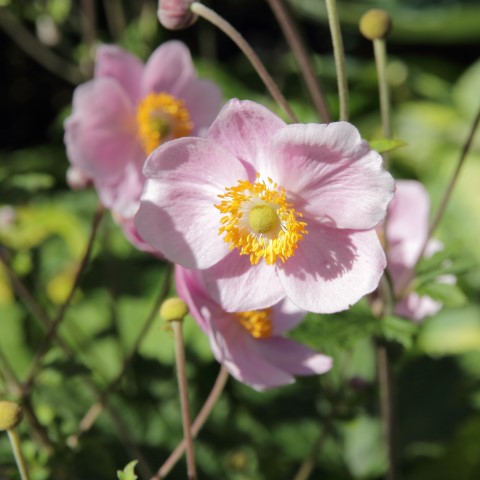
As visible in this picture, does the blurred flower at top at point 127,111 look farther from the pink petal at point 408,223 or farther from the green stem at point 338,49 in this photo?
the green stem at point 338,49

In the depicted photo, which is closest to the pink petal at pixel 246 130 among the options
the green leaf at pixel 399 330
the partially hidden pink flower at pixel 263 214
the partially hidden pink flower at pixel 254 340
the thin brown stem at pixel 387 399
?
the partially hidden pink flower at pixel 263 214

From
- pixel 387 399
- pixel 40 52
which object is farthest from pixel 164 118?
pixel 40 52

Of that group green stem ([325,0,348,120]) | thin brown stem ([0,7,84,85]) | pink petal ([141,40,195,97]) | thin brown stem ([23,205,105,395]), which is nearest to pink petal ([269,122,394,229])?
green stem ([325,0,348,120])

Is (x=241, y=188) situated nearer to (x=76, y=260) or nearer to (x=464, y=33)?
(x=76, y=260)

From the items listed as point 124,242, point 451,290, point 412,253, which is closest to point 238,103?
point 451,290

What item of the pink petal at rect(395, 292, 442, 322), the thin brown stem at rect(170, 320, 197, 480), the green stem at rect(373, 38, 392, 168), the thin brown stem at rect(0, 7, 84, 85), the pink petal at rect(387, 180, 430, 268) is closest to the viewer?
the thin brown stem at rect(170, 320, 197, 480)

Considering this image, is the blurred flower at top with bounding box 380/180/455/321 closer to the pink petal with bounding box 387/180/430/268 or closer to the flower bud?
the pink petal with bounding box 387/180/430/268
